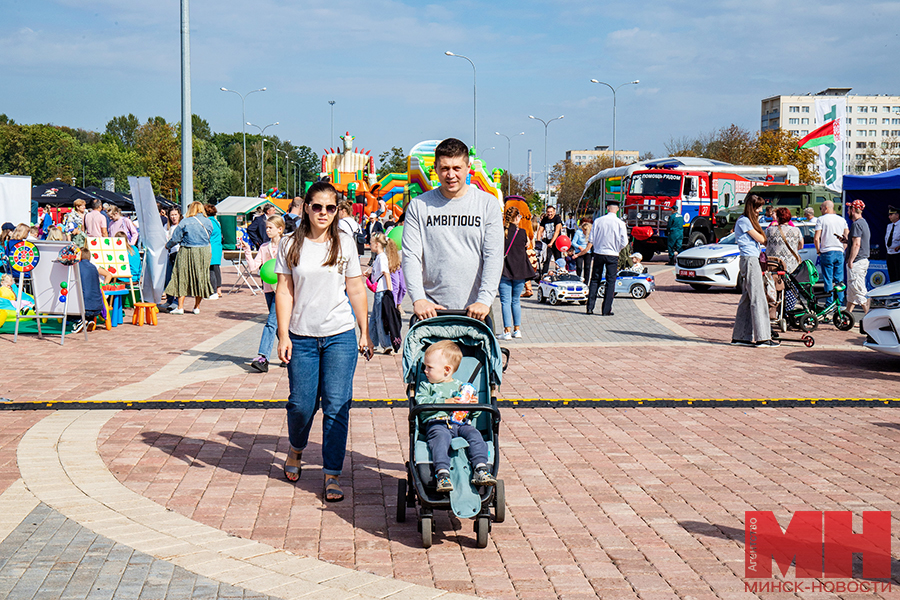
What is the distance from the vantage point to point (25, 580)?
3785 millimetres

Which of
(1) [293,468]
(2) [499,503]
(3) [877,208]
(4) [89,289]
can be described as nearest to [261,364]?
(1) [293,468]

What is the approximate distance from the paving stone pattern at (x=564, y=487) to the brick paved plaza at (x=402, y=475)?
0.02 metres

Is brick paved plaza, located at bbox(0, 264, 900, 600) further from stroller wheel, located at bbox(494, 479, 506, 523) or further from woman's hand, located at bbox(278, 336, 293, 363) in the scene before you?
woman's hand, located at bbox(278, 336, 293, 363)

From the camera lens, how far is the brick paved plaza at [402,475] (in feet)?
12.9

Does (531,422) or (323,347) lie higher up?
(323,347)

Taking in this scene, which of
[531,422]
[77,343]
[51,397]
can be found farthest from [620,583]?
[77,343]

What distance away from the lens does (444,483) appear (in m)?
4.20

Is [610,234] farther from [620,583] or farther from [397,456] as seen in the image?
[620,583]

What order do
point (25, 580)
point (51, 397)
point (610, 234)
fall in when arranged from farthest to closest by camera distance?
1. point (610, 234)
2. point (51, 397)
3. point (25, 580)

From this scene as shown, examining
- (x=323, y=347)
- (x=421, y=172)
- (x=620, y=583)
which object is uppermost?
(x=421, y=172)

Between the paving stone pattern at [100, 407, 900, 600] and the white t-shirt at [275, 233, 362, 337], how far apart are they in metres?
1.00

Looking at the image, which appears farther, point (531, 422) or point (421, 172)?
point (421, 172)

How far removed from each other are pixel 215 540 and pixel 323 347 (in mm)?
1244

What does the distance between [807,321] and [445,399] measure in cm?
928
